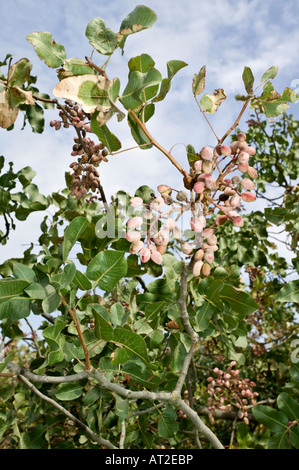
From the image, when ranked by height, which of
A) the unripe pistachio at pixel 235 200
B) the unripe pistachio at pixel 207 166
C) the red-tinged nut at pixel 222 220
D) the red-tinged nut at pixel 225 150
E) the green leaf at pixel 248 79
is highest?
the green leaf at pixel 248 79

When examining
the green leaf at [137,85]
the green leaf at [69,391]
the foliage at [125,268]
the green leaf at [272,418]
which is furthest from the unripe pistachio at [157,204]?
the green leaf at [272,418]

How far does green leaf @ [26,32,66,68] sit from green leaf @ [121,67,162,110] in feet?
0.54

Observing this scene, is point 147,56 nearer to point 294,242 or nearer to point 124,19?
point 124,19

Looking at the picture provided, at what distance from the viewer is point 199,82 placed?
38.9 inches

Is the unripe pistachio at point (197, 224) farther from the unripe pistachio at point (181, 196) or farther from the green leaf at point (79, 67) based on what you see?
the green leaf at point (79, 67)

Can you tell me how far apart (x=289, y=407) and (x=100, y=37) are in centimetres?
106

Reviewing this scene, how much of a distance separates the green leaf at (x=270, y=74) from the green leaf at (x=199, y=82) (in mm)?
132

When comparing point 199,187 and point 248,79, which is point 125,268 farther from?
point 248,79

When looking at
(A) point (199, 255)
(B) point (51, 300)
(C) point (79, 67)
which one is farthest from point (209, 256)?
(C) point (79, 67)

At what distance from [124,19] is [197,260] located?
1.56 ft

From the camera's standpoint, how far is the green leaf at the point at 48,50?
34.8 inches

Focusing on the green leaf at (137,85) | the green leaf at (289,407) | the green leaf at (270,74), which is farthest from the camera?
the green leaf at (289,407)
